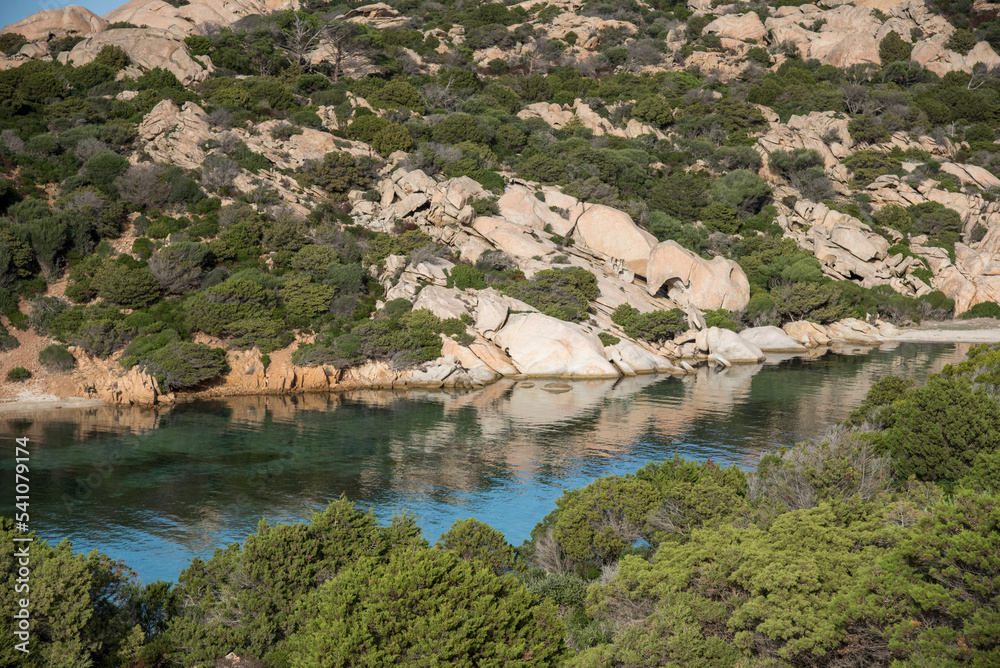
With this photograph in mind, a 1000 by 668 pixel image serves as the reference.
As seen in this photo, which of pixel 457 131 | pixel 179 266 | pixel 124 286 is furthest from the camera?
pixel 457 131

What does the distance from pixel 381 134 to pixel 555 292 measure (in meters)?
37.7

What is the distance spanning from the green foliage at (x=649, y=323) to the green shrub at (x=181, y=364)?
40549 mm

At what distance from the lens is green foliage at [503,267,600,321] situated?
67.1 metres

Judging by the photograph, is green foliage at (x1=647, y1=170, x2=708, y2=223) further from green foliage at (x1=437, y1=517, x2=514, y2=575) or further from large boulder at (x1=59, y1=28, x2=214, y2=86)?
green foliage at (x1=437, y1=517, x2=514, y2=575)

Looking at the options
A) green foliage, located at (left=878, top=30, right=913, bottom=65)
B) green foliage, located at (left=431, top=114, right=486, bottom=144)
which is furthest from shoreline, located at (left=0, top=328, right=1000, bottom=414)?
green foliage, located at (left=878, top=30, right=913, bottom=65)

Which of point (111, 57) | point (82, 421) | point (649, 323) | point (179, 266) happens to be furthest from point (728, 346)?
point (111, 57)

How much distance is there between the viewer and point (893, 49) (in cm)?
12812

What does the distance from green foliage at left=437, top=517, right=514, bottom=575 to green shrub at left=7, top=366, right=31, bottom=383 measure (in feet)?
152

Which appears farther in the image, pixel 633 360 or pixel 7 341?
pixel 633 360

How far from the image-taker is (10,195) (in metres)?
64.4

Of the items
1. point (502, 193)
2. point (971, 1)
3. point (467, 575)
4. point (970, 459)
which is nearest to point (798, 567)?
point (467, 575)

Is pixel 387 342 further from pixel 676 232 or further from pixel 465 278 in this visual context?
pixel 676 232

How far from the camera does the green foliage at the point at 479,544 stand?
56.9 feet

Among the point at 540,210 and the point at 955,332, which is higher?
the point at 540,210
